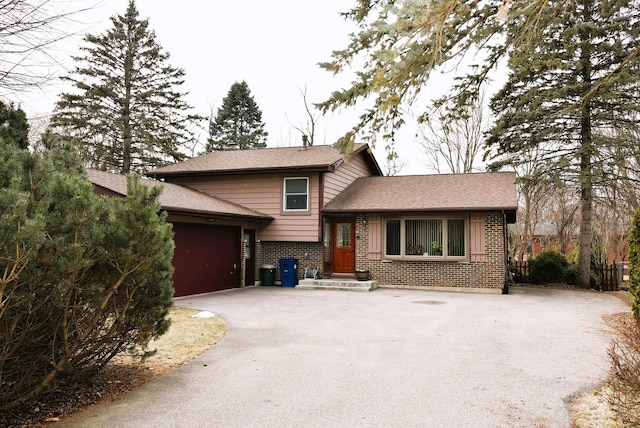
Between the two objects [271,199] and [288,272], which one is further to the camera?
[271,199]

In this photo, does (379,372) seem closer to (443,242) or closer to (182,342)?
(182,342)

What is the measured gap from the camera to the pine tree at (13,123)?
521cm

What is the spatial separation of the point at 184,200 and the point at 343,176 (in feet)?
21.4

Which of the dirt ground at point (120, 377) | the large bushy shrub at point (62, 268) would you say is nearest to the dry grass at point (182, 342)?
the dirt ground at point (120, 377)

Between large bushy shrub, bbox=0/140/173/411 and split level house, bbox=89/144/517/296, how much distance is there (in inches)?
323

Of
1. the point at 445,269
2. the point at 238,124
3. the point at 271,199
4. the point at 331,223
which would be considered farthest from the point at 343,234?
the point at 238,124

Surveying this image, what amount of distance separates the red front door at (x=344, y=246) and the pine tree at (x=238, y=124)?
74.9 ft

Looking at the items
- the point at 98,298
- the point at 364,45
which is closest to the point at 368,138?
the point at 364,45

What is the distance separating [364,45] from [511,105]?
523 inches

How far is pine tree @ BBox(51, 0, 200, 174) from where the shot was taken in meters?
23.8

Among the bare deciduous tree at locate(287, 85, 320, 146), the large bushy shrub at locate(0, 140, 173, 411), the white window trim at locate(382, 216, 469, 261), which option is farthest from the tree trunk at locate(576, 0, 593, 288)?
the bare deciduous tree at locate(287, 85, 320, 146)

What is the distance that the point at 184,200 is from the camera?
522 inches

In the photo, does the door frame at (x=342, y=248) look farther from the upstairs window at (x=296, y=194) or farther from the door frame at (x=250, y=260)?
the door frame at (x=250, y=260)

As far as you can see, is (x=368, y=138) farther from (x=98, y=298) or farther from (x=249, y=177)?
(x=249, y=177)
